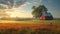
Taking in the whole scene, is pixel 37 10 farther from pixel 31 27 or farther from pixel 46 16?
pixel 31 27

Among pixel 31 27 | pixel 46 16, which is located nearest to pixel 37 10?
pixel 46 16

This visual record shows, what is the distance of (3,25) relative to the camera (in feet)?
8.73

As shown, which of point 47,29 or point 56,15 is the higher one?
point 56,15

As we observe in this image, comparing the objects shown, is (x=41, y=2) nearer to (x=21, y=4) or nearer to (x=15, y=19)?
(x=21, y=4)

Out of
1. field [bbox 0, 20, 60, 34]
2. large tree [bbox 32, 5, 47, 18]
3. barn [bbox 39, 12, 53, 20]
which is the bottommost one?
field [bbox 0, 20, 60, 34]

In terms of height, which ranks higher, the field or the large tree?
the large tree

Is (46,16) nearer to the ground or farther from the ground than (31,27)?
farther from the ground

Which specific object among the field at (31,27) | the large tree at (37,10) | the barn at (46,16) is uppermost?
the large tree at (37,10)

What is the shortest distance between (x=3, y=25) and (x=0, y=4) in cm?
33

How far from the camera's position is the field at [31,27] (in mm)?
2621

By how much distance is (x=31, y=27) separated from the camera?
264 cm

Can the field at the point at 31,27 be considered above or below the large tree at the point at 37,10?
below

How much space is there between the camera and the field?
262 centimetres

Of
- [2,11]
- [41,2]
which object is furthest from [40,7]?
[2,11]
